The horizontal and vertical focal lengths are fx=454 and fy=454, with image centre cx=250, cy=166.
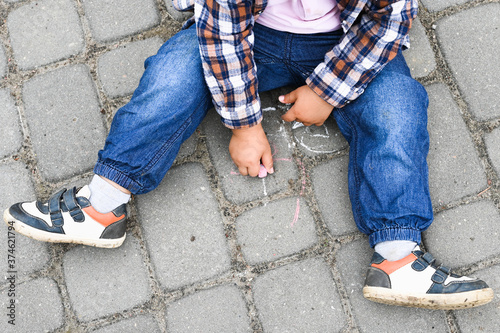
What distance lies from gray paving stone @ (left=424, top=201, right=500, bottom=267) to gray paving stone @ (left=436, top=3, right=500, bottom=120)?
1.20 ft

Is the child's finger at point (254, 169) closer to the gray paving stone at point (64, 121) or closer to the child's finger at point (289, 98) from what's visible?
the child's finger at point (289, 98)

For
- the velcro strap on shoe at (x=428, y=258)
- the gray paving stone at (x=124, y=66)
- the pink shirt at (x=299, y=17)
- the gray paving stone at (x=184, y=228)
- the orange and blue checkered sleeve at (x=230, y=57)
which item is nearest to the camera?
the orange and blue checkered sleeve at (x=230, y=57)

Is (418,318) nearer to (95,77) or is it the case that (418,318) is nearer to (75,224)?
(75,224)

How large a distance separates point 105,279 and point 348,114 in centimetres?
104

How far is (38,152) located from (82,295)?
0.55 meters

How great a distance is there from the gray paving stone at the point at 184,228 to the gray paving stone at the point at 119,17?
587 millimetres

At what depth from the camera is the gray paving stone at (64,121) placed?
1694mm

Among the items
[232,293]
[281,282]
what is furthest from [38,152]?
[281,282]

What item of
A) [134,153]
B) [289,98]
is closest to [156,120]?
[134,153]

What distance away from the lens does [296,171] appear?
5.53 feet

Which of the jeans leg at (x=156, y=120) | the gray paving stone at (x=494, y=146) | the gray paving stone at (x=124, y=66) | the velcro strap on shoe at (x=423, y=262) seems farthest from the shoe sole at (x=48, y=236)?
the gray paving stone at (x=494, y=146)

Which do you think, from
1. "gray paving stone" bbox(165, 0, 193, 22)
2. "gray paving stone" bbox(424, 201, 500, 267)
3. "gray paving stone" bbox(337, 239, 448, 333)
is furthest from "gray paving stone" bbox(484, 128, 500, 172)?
"gray paving stone" bbox(165, 0, 193, 22)

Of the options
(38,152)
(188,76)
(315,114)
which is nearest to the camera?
(188,76)

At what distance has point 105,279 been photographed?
5.33ft
